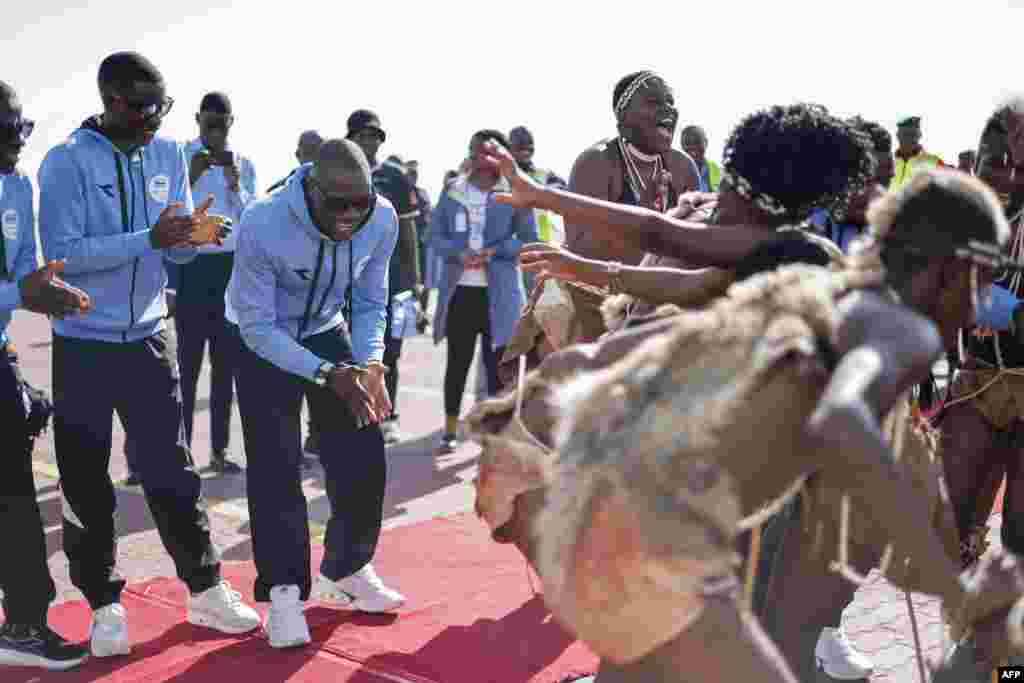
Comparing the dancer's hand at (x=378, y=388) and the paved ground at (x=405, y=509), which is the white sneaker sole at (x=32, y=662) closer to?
the paved ground at (x=405, y=509)

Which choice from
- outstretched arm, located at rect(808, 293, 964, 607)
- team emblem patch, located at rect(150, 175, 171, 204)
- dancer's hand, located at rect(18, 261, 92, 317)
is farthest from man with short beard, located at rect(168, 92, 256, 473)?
outstretched arm, located at rect(808, 293, 964, 607)

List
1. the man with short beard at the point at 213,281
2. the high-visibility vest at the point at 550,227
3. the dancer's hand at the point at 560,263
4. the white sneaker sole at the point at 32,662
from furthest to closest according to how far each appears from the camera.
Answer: the man with short beard at the point at 213,281 < the high-visibility vest at the point at 550,227 < the white sneaker sole at the point at 32,662 < the dancer's hand at the point at 560,263

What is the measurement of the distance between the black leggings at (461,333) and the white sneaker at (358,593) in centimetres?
344

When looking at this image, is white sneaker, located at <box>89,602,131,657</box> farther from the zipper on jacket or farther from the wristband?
the wristband

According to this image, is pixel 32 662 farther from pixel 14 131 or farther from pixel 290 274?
pixel 14 131

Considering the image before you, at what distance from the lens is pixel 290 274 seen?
16.6ft

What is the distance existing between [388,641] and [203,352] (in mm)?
3392

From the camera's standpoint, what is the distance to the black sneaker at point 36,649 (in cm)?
484

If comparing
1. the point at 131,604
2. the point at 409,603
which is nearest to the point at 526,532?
the point at 409,603

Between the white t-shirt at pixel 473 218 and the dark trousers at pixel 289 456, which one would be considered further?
the white t-shirt at pixel 473 218

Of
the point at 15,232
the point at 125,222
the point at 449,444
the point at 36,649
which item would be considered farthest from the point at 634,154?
the point at 449,444

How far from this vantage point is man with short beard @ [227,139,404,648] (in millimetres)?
4973

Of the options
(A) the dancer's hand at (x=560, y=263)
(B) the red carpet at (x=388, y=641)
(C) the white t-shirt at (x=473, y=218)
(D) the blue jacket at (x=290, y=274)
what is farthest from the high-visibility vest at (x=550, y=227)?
(A) the dancer's hand at (x=560, y=263)

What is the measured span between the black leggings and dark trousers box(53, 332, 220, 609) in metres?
3.74
